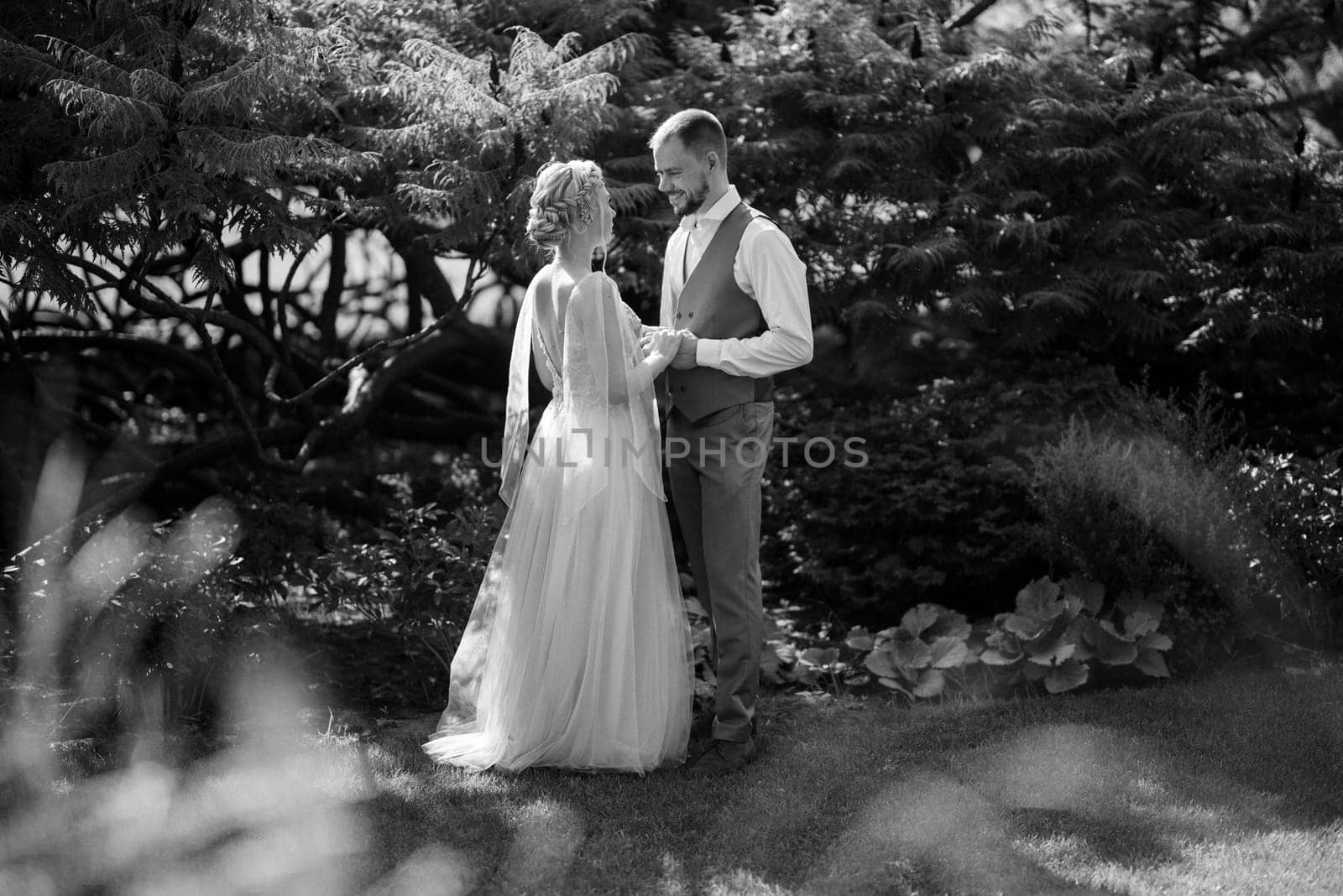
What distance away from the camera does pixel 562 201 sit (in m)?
3.97

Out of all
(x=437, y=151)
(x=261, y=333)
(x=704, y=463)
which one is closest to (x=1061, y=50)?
(x=437, y=151)

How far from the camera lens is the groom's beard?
4.16m

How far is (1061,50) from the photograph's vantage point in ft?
23.4

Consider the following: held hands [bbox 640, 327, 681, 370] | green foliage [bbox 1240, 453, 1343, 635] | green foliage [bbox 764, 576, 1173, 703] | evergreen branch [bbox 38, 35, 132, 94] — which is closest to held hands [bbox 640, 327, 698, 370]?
held hands [bbox 640, 327, 681, 370]

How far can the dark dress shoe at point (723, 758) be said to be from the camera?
4.13 m

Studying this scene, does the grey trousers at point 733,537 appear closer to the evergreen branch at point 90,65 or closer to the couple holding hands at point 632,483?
the couple holding hands at point 632,483

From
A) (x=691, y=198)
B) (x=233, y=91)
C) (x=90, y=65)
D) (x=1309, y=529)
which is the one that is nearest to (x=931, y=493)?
(x=1309, y=529)

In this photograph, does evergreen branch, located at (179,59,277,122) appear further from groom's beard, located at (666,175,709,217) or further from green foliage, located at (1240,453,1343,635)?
green foliage, located at (1240,453,1343,635)

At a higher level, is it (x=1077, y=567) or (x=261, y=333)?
(x=261, y=333)

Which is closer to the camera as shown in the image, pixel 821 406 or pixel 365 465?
pixel 821 406

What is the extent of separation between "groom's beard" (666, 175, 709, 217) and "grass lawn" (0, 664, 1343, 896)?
2075mm

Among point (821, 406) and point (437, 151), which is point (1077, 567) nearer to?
point (821, 406)

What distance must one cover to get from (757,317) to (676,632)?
3.96 feet

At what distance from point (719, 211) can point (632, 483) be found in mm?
1054
